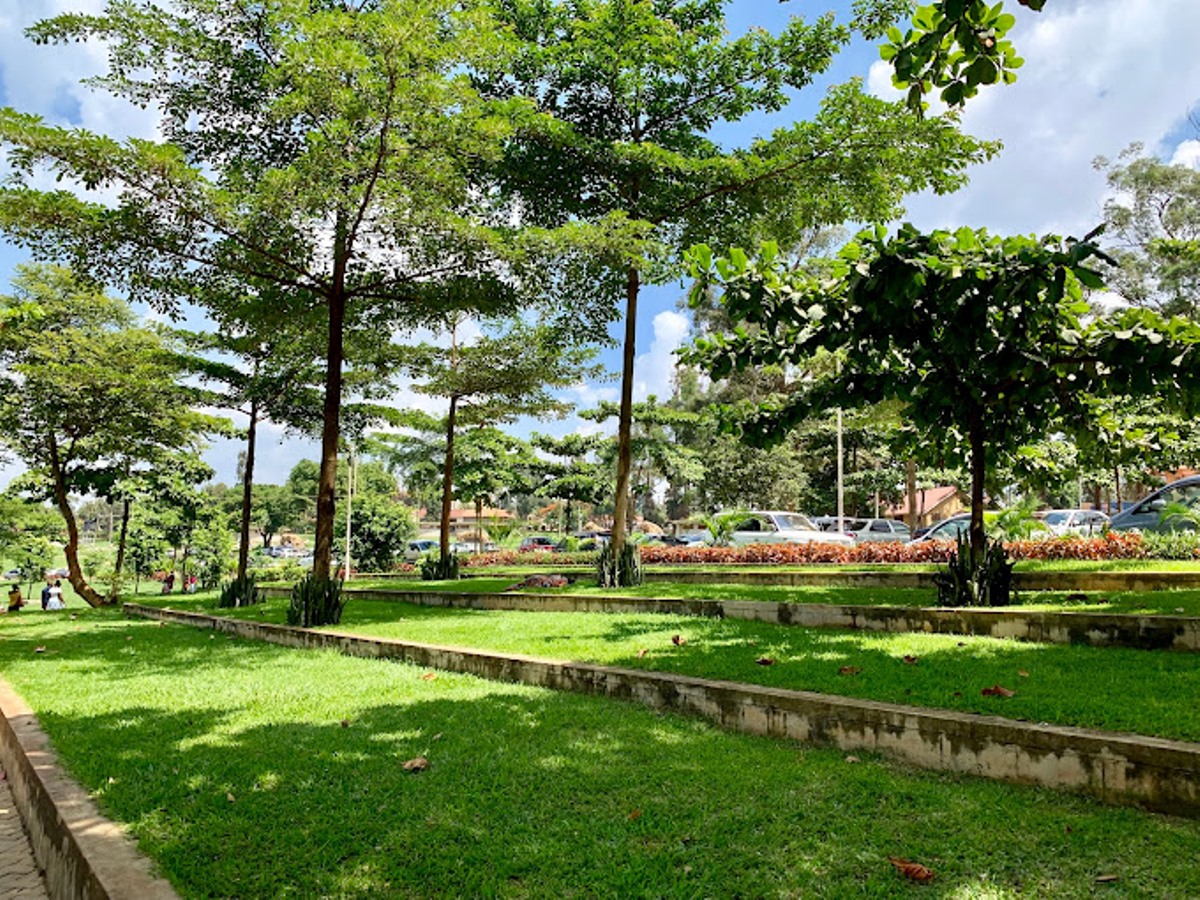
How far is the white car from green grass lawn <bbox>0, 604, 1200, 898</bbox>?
17.6 metres

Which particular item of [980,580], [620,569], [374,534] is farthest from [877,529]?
[980,580]

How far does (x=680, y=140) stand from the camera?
13344 millimetres

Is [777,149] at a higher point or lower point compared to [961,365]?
higher

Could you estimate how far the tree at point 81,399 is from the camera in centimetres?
1490

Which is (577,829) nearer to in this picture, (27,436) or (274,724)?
(274,724)

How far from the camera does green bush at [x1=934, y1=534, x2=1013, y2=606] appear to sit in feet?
24.4

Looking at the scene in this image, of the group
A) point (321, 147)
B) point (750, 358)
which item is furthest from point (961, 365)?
point (321, 147)

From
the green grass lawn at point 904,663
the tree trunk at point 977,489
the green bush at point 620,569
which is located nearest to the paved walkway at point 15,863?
the green grass lawn at point 904,663

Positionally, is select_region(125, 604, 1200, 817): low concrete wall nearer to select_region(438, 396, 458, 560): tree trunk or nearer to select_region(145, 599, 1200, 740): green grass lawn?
select_region(145, 599, 1200, 740): green grass lawn

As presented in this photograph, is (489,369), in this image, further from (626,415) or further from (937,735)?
(937,735)

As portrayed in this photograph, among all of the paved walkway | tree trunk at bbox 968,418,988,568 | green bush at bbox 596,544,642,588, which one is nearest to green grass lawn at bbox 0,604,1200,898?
the paved walkway

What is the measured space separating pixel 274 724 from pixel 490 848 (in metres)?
2.69

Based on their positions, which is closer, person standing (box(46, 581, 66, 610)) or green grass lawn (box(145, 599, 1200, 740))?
green grass lawn (box(145, 599, 1200, 740))

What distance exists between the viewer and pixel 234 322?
12383mm
